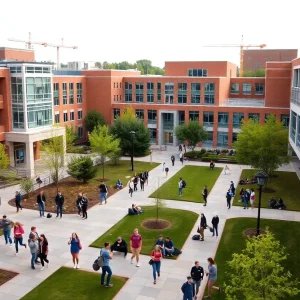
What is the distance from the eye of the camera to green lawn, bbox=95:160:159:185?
125ft

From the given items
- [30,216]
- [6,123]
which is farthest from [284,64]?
[30,216]

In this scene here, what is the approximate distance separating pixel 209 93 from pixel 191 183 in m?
26.6

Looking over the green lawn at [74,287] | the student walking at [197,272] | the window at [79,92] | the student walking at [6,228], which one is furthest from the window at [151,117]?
the student walking at [197,272]

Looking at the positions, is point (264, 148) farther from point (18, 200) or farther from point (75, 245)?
point (75, 245)

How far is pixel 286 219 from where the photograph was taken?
25969 mm

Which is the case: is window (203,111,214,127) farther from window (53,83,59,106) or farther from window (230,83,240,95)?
window (53,83,59,106)

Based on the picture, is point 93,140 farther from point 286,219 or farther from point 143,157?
point 286,219

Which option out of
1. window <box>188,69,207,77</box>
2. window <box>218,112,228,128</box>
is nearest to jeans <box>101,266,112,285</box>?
window <box>218,112,228,128</box>

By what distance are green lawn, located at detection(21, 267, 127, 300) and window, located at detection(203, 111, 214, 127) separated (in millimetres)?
41881

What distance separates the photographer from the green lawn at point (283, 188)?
29.8 meters

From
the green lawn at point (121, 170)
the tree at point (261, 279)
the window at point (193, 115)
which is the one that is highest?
the window at point (193, 115)

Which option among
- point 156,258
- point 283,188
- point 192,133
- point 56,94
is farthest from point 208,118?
point 156,258

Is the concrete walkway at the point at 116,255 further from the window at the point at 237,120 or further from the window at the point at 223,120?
the window at the point at 223,120

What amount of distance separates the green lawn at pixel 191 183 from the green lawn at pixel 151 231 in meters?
1.56
